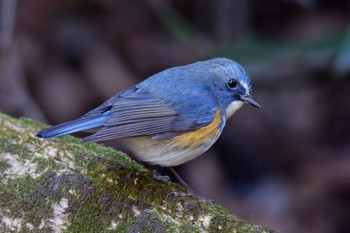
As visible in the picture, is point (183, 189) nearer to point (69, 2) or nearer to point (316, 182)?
point (316, 182)

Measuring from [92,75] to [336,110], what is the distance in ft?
9.86

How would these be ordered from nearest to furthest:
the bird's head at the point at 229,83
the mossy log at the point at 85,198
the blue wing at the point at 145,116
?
the mossy log at the point at 85,198, the blue wing at the point at 145,116, the bird's head at the point at 229,83

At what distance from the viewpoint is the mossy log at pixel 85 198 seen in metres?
3.11

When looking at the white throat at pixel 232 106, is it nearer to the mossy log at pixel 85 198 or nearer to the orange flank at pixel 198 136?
the orange flank at pixel 198 136

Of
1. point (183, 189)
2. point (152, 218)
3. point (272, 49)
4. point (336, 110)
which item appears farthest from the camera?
point (336, 110)

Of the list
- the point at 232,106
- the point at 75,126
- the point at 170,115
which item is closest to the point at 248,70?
the point at 232,106

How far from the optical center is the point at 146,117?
367cm

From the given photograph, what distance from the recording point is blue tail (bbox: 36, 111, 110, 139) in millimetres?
3391

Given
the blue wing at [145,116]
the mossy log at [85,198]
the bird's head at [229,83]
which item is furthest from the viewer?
the bird's head at [229,83]

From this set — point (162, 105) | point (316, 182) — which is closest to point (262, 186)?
point (316, 182)

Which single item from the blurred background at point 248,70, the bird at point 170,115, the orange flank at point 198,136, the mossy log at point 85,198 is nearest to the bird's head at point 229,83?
the bird at point 170,115

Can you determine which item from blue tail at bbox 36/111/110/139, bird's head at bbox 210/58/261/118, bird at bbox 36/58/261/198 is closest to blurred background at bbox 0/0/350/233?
bird's head at bbox 210/58/261/118

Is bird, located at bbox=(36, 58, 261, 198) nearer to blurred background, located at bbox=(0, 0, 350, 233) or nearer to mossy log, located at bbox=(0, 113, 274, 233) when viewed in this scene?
mossy log, located at bbox=(0, 113, 274, 233)

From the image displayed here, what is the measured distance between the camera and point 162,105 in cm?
373
